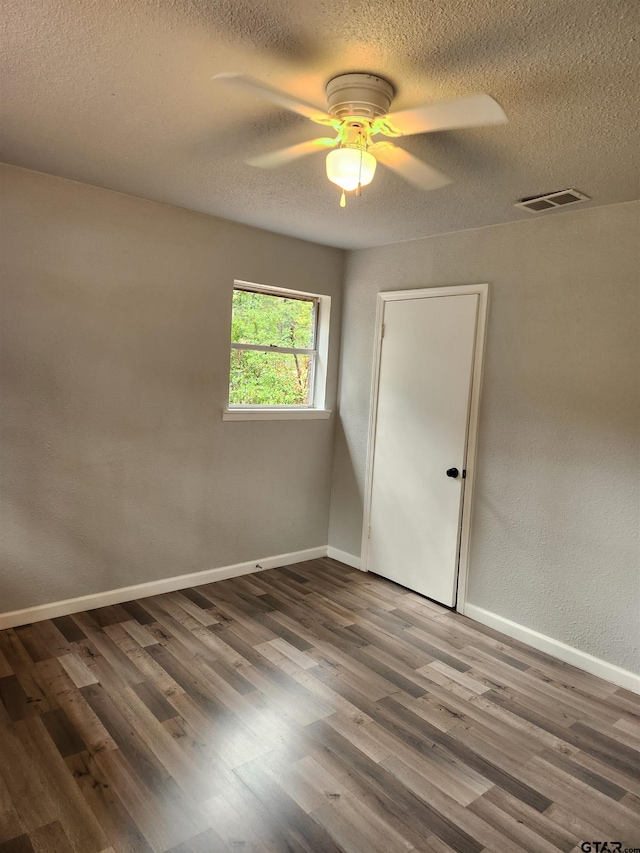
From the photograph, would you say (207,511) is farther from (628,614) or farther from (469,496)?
(628,614)

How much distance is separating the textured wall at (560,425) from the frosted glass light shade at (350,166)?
1730mm

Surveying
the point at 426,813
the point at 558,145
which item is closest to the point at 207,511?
the point at 426,813

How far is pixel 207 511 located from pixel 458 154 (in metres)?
2.70

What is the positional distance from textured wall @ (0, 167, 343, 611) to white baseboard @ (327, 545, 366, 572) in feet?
2.11

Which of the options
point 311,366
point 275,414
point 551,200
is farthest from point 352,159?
point 311,366

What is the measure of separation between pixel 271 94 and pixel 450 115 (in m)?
0.52

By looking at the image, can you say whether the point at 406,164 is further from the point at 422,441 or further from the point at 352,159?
the point at 422,441

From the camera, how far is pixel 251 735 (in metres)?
2.36

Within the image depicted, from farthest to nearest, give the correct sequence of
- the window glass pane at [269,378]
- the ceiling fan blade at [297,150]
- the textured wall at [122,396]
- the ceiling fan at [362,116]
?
the window glass pane at [269,378], the textured wall at [122,396], the ceiling fan blade at [297,150], the ceiling fan at [362,116]

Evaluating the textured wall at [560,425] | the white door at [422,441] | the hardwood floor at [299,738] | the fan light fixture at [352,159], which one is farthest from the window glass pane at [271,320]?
the fan light fixture at [352,159]

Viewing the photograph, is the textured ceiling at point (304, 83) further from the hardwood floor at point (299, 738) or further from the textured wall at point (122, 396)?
the hardwood floor at point (299, 738)

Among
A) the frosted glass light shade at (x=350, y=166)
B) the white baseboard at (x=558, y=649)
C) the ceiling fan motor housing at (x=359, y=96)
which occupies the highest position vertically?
the ceiling fan motor housing at (x=359, y=96)

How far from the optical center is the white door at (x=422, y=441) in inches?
145

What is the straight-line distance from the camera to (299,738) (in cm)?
236
